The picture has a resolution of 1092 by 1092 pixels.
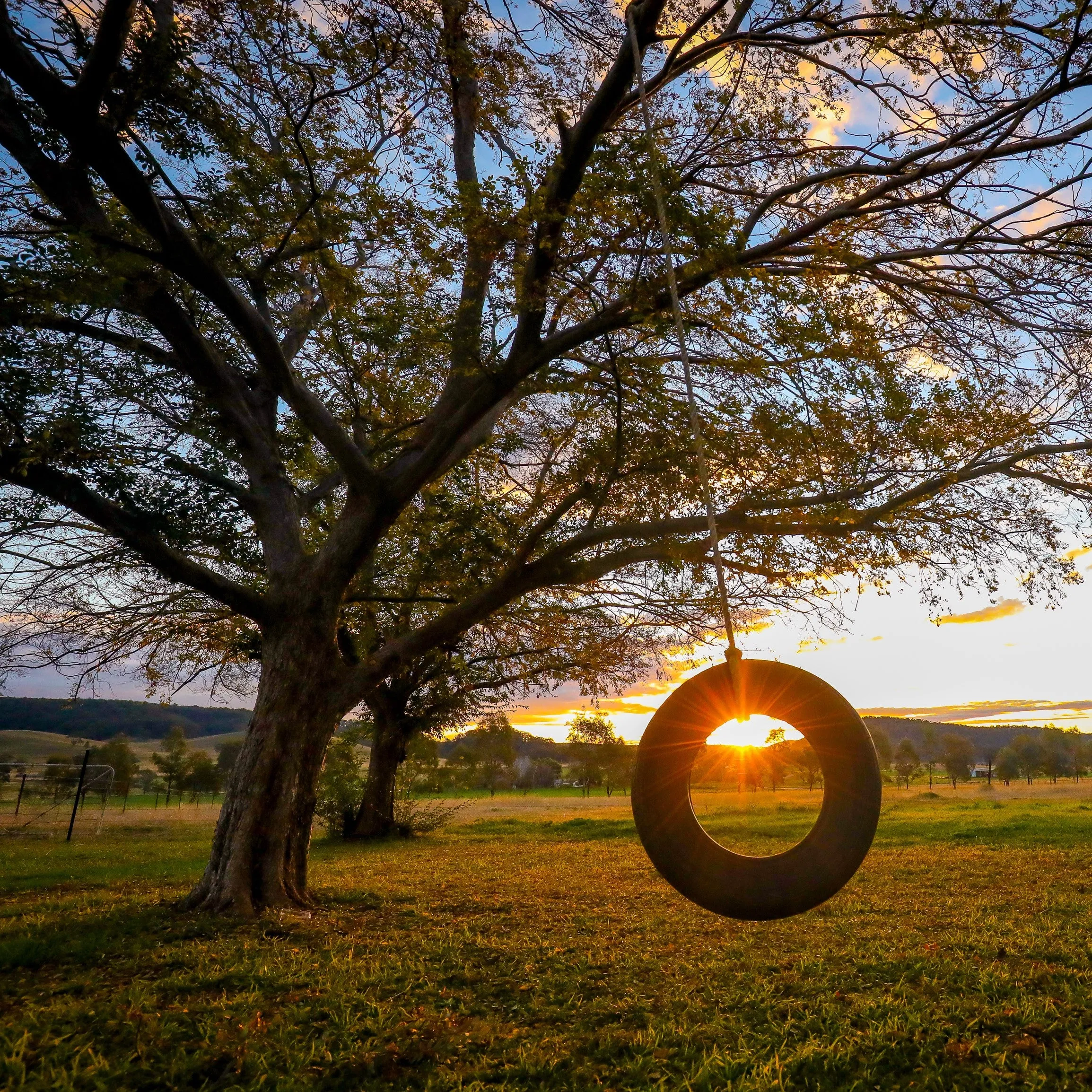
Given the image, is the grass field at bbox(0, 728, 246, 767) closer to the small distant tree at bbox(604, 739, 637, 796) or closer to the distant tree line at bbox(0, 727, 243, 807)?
the distant tree line at bbox(0, 727, 243, 807)

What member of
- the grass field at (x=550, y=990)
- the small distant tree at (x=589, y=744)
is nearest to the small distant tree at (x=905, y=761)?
the small distant tree at (x=589, y=744)

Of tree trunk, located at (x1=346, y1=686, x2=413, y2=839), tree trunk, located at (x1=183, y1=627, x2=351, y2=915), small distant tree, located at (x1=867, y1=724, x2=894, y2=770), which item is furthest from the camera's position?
small distant tree, located at (x1=867, y1=724, x2=894, y2=770)

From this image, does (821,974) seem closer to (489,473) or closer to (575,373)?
(575,373)

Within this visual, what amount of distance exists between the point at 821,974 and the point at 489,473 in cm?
850

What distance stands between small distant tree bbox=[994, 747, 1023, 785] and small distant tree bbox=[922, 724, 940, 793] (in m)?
7.13

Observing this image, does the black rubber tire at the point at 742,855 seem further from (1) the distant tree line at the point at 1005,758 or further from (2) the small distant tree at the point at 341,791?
(1) the distant tree line at the point at 1005,758

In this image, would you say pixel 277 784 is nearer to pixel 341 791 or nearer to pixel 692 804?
pixel 692 804

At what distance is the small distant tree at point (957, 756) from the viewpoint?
301ft

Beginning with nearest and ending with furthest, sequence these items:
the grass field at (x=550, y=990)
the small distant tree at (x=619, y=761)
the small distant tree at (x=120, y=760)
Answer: the grass field at (x=550, y=990) → the small distant tree at (x=120, y=760) → the small distant tree at (x=619, y=761)

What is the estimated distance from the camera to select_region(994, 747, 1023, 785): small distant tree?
93375 millimetres

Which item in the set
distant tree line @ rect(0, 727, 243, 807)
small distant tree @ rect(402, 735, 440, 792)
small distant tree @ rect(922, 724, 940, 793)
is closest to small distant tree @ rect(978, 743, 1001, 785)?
small distant tree @ rect(922, 724, 940, 793)

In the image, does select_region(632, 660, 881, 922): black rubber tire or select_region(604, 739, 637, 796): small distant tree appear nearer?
select_region(632, 660, 881, 922): black rubber tire

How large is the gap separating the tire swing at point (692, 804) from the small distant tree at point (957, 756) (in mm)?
100780

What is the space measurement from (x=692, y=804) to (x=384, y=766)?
1971 centimetres
